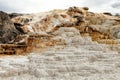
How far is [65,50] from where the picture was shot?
38.0 meters

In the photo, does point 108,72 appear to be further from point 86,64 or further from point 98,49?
point 98,49

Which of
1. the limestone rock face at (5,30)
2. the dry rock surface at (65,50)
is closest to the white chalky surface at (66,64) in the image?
the dry rock surface at (65,50)

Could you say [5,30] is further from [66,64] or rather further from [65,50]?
[66,64]

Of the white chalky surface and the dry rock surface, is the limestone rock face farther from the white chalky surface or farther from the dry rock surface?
the white chalky surface

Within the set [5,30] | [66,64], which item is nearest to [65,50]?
[66,64]

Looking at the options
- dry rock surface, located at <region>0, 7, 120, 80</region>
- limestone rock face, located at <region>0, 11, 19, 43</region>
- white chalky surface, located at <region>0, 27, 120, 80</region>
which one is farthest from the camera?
limestone rock face, located at <region>0, 11, 19, 43</region>

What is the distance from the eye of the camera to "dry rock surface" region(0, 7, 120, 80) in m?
32.2

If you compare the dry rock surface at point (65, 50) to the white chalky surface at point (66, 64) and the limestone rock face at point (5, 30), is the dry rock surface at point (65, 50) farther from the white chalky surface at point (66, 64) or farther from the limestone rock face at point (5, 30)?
the limestone rock face at point (5, 30)

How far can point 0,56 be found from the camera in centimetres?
3547

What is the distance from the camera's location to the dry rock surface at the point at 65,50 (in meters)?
32.2

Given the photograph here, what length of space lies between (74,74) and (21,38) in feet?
36.6

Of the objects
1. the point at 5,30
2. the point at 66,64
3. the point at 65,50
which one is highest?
the point at 5,30

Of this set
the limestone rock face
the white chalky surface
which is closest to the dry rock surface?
the white chalky surface

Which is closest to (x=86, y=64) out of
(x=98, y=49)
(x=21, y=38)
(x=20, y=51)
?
(x=98, y=49)
